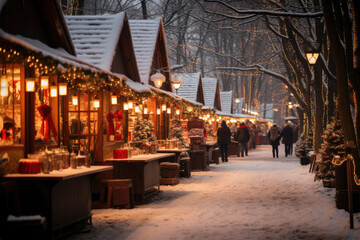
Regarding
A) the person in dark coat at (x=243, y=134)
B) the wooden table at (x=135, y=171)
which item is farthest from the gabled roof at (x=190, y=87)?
the wooden table at (x=135, y=171)

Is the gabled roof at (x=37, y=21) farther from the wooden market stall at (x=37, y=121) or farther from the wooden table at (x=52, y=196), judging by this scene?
the wooden table at (x=52, y=196)

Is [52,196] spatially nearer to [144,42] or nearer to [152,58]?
[152,58]

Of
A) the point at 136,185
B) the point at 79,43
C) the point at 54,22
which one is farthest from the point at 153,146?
the point at 54,22

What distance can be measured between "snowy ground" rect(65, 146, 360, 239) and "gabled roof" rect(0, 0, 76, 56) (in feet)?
13.2

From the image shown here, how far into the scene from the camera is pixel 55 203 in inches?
364

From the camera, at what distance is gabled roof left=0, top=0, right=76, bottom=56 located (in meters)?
10.3

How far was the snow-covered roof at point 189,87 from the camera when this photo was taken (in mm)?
35781

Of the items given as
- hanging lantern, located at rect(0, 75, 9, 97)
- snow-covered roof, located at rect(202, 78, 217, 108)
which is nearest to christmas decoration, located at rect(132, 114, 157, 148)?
hanging lantern, located at rect(0, 75, 9, 97)

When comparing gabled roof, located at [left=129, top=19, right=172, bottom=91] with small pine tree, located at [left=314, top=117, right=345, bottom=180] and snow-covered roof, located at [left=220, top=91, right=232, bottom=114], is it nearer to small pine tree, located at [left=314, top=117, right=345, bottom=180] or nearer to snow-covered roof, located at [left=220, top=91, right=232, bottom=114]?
small pine tree, located at [left=314, top=117, right=345, bottom=180]

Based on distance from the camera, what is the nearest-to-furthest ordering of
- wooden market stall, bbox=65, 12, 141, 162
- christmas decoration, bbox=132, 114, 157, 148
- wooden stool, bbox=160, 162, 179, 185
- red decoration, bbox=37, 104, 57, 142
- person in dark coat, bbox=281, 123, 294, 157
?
red decoration, bbox=37, 104, 57, 142, wooden market stall, bbox=65, 12, 141, 162, christmas decoration, bbox=132, 114, 157, 148, wooden stool, bbox=160, 162, 179, 185, person in dark coat, bbox=281, 123, 294, 157

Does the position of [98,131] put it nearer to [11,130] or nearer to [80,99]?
[80,99]

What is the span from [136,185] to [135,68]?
6.44 meters

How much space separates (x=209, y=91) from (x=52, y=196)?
3589 centimetres

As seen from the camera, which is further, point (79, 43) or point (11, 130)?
point (79, 43)
